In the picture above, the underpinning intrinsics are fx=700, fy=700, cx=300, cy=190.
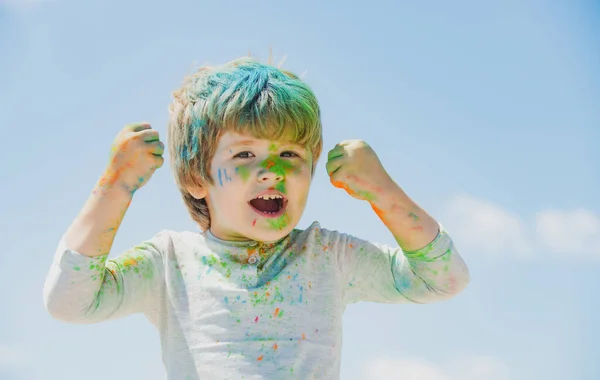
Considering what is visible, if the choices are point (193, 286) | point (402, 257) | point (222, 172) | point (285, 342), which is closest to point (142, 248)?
point (193, 286)

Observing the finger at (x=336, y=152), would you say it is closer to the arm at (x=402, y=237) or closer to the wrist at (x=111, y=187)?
the arm at (x=402, y=237)

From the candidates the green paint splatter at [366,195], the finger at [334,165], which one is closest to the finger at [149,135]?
the finger at [334,165]

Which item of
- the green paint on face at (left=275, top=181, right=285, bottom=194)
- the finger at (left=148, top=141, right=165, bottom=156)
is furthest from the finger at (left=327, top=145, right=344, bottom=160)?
the finger at (left=148, top=141, right=165, bottom=156)

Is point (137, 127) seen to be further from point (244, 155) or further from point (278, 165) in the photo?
point (278, 165)

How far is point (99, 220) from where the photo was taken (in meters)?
A: 2.39

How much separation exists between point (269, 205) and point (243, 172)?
171 mm

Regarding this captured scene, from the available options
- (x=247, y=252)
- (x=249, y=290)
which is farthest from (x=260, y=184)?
(x=249, y=290)

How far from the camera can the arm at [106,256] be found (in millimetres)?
2357

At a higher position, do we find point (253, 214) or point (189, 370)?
point (253, 214)

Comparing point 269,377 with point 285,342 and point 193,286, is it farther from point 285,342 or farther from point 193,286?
point 193,286

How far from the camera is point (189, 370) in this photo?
244 cm

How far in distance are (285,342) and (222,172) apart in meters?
0.65

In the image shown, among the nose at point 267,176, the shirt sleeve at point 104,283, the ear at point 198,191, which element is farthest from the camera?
the ear at point 198,191

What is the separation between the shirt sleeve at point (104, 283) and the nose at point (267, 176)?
0.48 meters
